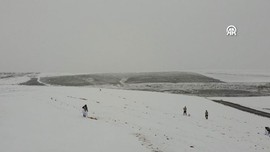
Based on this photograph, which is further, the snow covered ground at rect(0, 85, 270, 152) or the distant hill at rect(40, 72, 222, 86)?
the distant hill at rect(40, 72, 222, 86)

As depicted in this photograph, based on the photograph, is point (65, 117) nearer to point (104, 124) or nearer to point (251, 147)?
point (104, 124)

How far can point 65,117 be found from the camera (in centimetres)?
2131

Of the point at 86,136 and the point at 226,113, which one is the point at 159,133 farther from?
the point at 226,113

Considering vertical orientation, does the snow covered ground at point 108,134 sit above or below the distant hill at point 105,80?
below

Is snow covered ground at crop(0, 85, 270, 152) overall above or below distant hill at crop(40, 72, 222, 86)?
below

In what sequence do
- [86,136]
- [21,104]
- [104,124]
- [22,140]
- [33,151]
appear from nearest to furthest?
[33,151]
[22,140]
[86,136]
[104,124]
[21,104]

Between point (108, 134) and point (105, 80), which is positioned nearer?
point (108, 134)

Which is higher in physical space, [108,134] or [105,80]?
[105,80]

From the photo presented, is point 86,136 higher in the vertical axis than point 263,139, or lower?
higher

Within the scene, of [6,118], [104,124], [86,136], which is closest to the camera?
[86,136]

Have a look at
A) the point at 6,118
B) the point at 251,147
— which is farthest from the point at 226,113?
the point at 6,118

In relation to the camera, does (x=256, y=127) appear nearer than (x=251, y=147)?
No

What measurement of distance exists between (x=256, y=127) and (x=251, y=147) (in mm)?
9662

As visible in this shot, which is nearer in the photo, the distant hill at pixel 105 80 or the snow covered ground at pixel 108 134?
the snow covered ground at pixel 108 134
